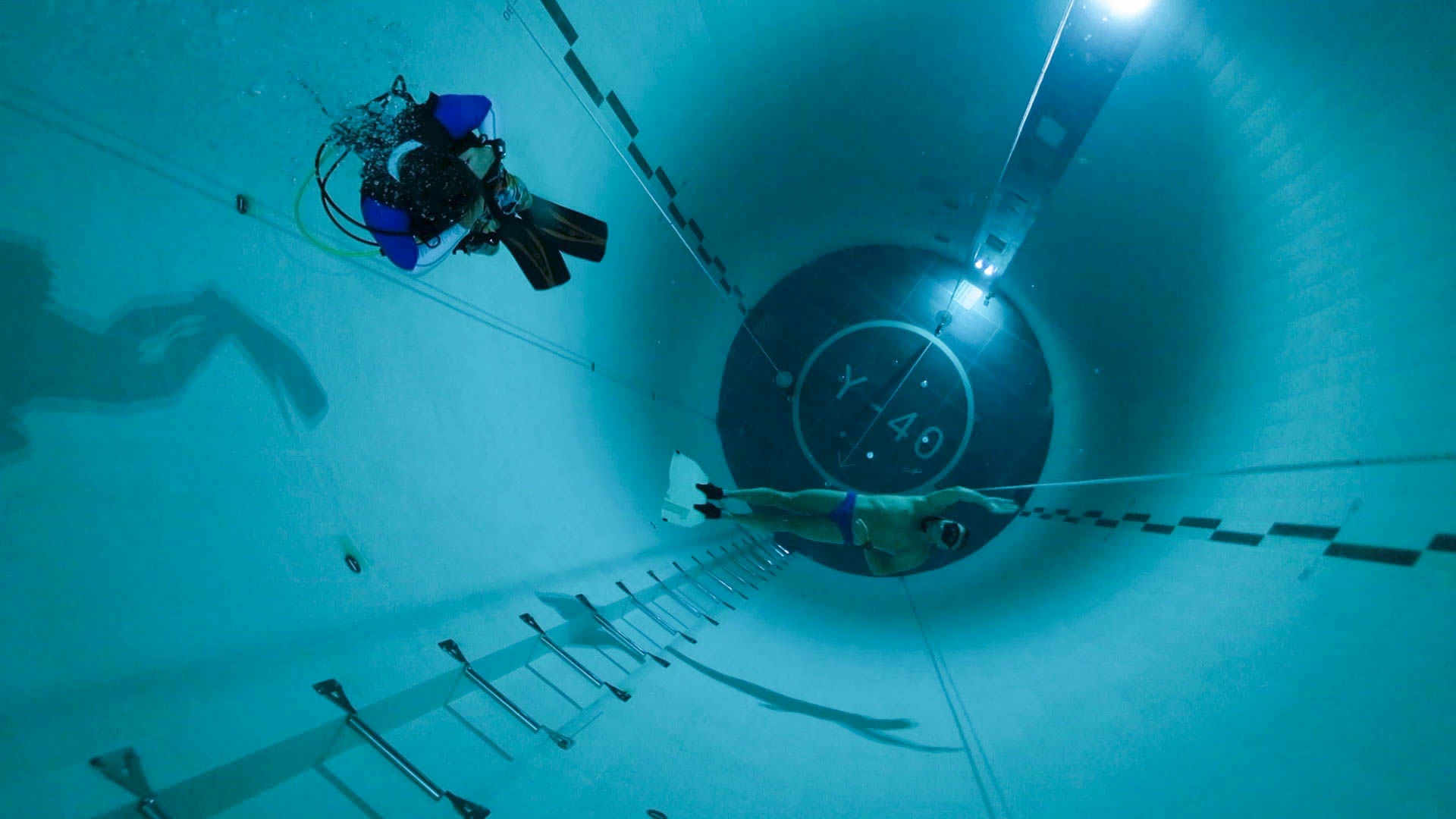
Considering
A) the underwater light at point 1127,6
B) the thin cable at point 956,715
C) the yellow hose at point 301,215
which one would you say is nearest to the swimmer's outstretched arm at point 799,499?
the thin cable at point 956,715

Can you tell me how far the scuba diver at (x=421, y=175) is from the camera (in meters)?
2.40

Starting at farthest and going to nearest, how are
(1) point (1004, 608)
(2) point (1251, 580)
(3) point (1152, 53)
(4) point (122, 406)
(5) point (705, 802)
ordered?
1. (1) point (1004, 608)
2. (3) point (1152, 53)
3. (2) point (1251, 580)
4. (5) point (705, 802)
5. (4) point (122, 406)

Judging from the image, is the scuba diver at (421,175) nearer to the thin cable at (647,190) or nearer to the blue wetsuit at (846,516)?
the thin cable at (647,190)

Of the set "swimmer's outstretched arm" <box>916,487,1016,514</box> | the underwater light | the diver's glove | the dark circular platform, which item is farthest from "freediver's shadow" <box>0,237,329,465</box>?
the underwater light

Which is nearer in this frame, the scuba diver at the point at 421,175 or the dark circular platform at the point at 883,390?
the scuba diver at the point at 421,175

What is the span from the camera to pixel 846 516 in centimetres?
443

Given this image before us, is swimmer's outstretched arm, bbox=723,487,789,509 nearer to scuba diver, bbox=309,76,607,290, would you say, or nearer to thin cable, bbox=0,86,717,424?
thin cable, bbox=0,86,717,424

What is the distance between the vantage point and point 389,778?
187 centimetres

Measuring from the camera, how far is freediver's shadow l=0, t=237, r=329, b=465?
4.68ft

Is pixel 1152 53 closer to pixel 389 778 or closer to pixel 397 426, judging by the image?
pixel 397 426

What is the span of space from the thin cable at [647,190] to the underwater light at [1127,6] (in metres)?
3.22

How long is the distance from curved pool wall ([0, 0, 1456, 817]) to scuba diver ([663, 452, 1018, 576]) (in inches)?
19.5

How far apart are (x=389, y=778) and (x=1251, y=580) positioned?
12.3 ft

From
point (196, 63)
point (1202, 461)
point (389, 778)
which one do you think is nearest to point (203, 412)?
point (196, 63)
